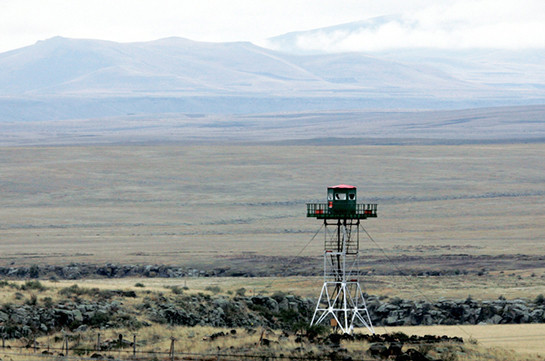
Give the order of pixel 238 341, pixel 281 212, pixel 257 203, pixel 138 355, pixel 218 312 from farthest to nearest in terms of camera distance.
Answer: pixel 257 203 < pixel 281 212 < pixel 218 312 < pixel 238 341 < pixel 138 355

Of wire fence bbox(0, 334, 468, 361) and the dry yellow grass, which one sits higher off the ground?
wire fence bbox(0, 334, 468, 361)

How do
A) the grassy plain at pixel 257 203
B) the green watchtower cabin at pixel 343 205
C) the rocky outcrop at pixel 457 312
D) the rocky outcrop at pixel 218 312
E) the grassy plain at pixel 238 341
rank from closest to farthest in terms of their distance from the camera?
the grassy plain at pixel 238 341 → the green watchtower cabin at pixel 343 205 → the rocky outcrop at pixel 218 312 → the rocky outcrop at pixel 457 312 → the grassy plain at pixel 257 203

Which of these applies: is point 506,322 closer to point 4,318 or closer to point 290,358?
point 290,358

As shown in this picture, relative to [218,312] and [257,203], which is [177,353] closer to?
[218,312]

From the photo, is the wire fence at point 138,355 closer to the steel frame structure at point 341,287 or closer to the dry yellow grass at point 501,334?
the steel frame structure at point 341,287

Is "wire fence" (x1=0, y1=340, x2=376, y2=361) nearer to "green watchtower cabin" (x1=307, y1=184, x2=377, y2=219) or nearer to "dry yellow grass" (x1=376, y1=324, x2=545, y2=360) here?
"dry yellow grass" (x1=376, y1=324, x2=545, y2=360)

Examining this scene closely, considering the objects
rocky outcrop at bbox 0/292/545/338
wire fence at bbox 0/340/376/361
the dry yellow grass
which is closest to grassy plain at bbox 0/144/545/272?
rocky outcrop at bbox 0/292/545/338

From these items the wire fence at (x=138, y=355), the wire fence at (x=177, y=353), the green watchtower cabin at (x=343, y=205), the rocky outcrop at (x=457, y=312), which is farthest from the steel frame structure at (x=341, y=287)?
the wire fence at (x=138, y=355)

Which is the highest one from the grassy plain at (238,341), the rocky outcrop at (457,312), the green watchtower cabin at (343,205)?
the green watchtower cabin at (343,205)

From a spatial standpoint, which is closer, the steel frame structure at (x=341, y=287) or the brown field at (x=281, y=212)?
the steel frame structure at (x=341, y=287)

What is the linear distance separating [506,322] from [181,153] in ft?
292

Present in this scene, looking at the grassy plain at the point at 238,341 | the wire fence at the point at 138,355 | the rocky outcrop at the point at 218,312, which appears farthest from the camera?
the rocky outcrop at the point at 218,312

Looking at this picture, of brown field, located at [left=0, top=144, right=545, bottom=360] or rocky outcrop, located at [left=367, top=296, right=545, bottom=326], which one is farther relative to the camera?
brown field, located at [left=0, top=144, right=545, bottom=360]

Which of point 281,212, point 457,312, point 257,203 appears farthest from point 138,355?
point 257,203
